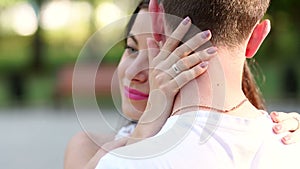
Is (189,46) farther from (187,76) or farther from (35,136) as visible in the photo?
(35,136)

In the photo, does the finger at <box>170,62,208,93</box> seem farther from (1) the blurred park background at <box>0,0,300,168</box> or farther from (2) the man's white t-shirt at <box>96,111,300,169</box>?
(1) the blurred park background at <box>0,0,300,168</box>

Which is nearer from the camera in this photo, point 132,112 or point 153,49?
point 153,49

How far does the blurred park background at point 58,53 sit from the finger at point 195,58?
10.2 m

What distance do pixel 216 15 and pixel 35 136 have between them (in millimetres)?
9835

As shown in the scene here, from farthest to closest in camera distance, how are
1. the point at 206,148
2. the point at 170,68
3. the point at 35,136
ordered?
the point at 35,136 < the point at 170,68 < the point at 206,148

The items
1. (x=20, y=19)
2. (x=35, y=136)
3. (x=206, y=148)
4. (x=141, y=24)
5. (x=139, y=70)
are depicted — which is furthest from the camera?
(x=20, y=19)

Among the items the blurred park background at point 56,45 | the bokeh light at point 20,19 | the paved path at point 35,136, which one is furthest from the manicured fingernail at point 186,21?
the bokeh light at point 20,19

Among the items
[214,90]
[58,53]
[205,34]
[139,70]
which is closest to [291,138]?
[214,90]

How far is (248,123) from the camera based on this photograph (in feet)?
6.48

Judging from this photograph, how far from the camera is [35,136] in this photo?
455 inches

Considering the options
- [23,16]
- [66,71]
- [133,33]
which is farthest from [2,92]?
[133,33]

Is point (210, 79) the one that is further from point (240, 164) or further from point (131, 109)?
point (131, 109)

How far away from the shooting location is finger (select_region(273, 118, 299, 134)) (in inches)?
80.6

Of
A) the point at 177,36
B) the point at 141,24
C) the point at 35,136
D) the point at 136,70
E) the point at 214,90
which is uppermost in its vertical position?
the point at 177,36
